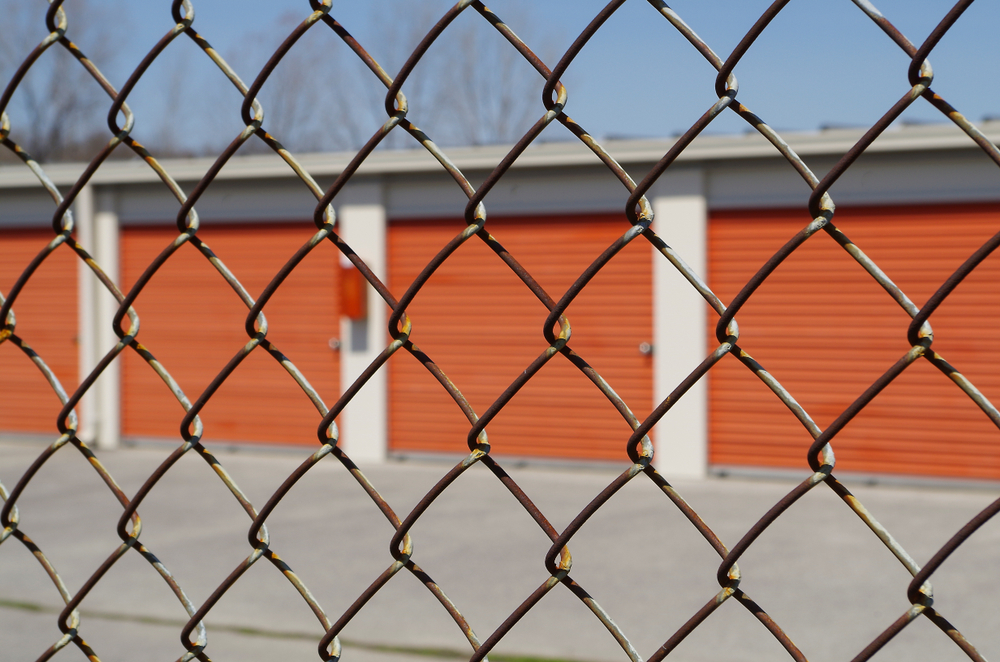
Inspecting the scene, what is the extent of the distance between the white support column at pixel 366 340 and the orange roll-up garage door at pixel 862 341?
394 cm

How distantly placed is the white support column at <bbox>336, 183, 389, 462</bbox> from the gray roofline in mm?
485

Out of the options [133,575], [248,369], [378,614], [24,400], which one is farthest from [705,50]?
[24,400]

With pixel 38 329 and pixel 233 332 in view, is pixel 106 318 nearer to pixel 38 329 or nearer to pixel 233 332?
pixel 38 329

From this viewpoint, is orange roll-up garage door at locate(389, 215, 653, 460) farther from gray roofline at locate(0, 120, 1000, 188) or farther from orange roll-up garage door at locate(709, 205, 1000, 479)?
orange roll-up garage door at locate(709, 205, 1000, 479)

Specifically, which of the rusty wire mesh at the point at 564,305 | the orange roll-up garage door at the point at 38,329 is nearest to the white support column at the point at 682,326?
the orange roll-up garage door at the point at 38,329

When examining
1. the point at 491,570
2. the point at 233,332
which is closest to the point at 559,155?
the point at 233,332

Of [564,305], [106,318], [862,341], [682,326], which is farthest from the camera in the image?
[106,318]

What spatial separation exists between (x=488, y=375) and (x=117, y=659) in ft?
21.6

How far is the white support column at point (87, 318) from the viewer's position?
11633mm

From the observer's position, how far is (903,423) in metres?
9.01

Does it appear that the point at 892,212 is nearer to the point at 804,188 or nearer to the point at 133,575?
the point at 804,188

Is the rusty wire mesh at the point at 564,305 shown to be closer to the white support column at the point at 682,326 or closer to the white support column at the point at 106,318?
the white support column at the point at 682,326

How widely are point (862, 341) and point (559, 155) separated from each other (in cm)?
378

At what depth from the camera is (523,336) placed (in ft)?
33.8
